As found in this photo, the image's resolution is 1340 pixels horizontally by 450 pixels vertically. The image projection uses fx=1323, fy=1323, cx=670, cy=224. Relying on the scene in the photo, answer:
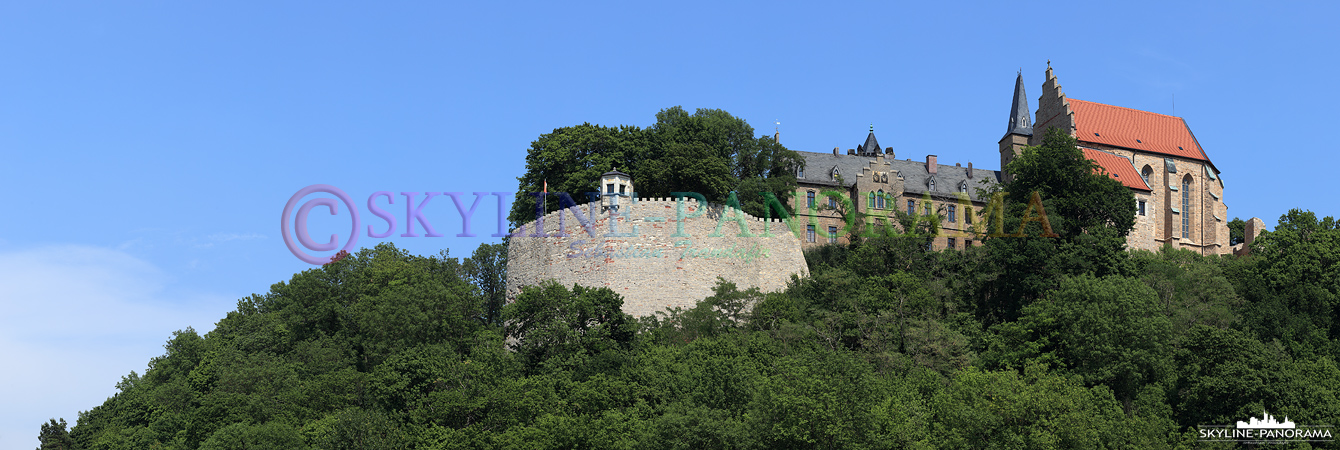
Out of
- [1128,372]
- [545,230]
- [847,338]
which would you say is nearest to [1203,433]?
[1128,372]

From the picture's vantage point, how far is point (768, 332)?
48250mm

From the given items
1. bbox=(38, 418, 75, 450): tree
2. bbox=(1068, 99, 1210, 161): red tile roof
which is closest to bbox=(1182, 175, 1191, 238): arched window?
bbox=(1068, 99, 1210, 161): red tile roof

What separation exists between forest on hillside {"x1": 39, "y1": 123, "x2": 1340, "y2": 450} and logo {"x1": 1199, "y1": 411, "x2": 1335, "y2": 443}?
442 mm

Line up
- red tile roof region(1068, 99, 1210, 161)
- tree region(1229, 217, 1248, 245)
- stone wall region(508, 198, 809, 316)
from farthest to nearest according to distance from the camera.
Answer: tree region(1229, 217, 1248, 245)
red tile roof region(1068, 99, 1210, 161)
stone wall region(508, 198, 809, 316)

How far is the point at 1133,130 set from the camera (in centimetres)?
7538

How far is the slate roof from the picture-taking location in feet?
246

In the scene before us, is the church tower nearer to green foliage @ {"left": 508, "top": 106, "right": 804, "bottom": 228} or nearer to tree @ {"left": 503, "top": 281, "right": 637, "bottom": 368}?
green foliage @ {"left": 508, "top": 106, "right": 804, "bottom": 228}

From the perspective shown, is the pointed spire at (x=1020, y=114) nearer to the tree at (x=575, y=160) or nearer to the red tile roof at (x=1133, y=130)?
the red tile roof at (x=1133, y=130)

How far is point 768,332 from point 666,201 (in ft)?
23.3

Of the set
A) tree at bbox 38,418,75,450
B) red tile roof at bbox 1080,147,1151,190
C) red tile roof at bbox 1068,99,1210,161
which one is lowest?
tree at bbox 38,418,75,450

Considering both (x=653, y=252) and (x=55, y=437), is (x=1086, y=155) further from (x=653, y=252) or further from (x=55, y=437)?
(x=55, y=437)

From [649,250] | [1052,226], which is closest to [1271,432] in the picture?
[1052,226]

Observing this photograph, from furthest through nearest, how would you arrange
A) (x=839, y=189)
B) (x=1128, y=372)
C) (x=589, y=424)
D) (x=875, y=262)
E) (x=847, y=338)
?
(x=839, y=189) < (x=875, y=262) < (x=847, y=338) < (x=1128, y=372) < (x=589, y=424)

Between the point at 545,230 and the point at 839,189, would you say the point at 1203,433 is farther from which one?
the point at 839,189
